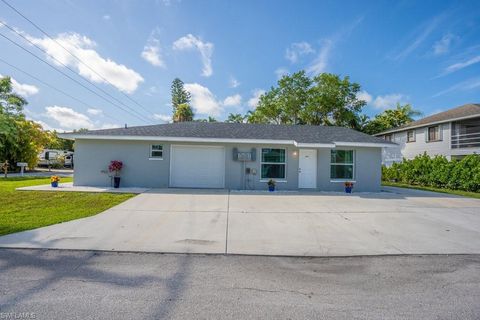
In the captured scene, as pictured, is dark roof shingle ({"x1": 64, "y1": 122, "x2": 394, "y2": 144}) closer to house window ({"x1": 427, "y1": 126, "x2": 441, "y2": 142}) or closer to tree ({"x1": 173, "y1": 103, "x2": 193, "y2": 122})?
house window ({"x1": 427, "y1": 126, "x2": 441, "y2": 142})

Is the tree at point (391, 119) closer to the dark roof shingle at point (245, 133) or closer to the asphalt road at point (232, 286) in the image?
the dark roof shingle at point (245, 133)

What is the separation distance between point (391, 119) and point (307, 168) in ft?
81.4

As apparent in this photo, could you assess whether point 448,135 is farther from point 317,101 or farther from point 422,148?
point 317,101

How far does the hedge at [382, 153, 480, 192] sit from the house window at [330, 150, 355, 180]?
7.39 metres

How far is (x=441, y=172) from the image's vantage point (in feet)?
48.3

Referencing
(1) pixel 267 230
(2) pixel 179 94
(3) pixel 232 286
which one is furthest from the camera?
(2) pixel 179 94

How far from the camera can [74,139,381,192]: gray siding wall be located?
441 inches

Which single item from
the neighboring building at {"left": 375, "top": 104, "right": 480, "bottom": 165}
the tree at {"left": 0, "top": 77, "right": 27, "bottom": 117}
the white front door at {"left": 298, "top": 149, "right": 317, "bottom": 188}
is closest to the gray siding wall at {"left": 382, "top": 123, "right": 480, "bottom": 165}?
the neighboring building at {"left": 375, "top": 104, "right": 480, "bottom": 165}

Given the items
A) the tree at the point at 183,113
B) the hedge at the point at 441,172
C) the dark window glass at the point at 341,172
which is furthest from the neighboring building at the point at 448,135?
the tree at the point at 183,113

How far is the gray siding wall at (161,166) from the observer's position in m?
11.2

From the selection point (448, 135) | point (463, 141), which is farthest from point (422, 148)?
point (463, 141)

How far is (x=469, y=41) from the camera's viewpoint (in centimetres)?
1315

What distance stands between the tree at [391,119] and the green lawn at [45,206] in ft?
97.4

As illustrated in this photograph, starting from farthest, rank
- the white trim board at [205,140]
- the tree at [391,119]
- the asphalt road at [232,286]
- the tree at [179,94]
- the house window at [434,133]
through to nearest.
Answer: the tree at [179,94] → the tree at [391,119] → the house window at [434,133] → the white trim board at [205,140] → the asphalt road at [232,286]
